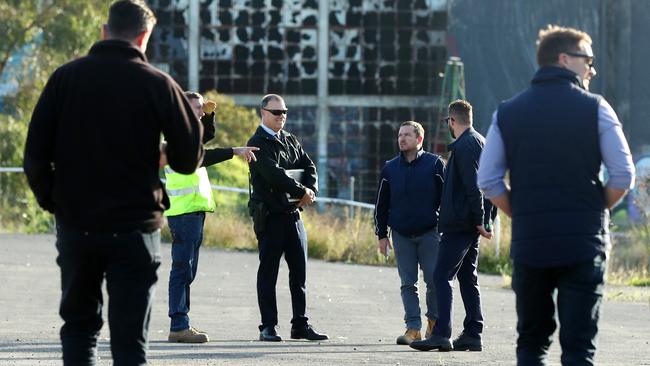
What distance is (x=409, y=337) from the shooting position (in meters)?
13.5

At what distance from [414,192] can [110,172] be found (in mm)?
6402

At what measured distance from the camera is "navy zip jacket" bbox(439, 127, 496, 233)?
1273 centimetres

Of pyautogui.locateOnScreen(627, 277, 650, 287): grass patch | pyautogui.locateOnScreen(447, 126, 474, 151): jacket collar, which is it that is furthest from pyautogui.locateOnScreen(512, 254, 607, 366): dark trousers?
pyautogui.locateOnScreen(627, 277, 650, 287): grass patch

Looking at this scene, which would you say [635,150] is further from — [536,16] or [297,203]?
[297,203]

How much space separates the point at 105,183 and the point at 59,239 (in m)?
0.36

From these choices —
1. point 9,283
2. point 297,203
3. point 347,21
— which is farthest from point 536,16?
point 297,203

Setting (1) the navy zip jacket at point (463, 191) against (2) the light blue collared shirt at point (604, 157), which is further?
(1) the navy zip jacket at point (463, 191)

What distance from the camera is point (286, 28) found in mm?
48469

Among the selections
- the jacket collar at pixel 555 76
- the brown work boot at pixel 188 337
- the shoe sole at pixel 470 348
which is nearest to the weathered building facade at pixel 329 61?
the brown work boot at pixel 188 337

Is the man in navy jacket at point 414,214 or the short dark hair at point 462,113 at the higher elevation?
the short dark hair at point 462,113

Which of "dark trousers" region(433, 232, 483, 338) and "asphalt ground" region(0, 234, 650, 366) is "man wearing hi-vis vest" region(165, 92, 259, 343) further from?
"dark trousers" region(433, 232, 483, 338)

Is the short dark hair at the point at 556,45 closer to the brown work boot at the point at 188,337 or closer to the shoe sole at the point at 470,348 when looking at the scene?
the shoe sole at the point at 470,348

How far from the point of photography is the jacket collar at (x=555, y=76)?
8.16 meters

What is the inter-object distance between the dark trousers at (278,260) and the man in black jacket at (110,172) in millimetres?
6097
